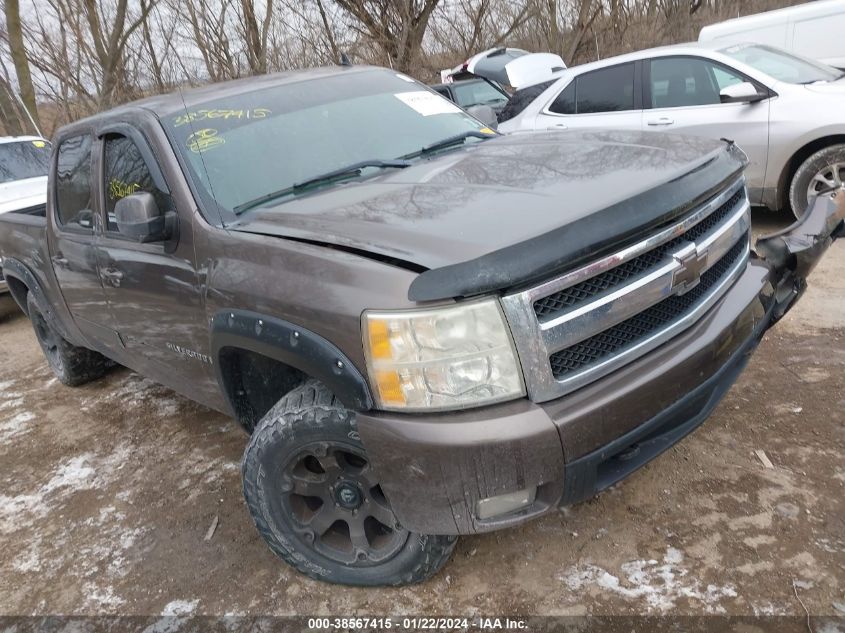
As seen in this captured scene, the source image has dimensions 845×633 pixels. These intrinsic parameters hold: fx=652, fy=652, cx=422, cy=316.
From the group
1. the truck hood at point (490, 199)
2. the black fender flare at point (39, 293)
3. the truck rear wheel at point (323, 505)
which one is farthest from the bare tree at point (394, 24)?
the truck rear wheel at point (323, 505)

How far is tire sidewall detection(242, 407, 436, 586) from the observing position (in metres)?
2.14

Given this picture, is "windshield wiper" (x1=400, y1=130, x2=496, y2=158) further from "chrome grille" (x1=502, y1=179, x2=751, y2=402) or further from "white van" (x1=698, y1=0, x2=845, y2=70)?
"white van" (x1=698, y1=0, x2=845, y2=70)

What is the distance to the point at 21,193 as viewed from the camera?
24.7ft

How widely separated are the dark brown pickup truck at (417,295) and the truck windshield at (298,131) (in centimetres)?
1

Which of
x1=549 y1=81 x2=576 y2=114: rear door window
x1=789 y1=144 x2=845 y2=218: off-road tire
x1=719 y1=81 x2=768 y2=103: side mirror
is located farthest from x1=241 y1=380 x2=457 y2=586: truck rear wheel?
x1=549 y1=81 x2=576 y2=114: rear door window

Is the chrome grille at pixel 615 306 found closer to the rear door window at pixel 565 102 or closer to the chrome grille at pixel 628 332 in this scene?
the chrome grille at pixel 628 332

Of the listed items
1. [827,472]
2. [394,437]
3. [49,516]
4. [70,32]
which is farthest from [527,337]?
[70,32]

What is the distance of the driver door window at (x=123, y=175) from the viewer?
2848 mm

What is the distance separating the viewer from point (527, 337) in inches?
72.1

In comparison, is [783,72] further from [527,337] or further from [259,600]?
[259,600]

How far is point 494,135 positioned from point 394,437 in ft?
6.88

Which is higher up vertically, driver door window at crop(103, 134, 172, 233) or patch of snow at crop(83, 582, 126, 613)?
driver door window at crop(103, 134, 172, 233)

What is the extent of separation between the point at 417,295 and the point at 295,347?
0.52 meters

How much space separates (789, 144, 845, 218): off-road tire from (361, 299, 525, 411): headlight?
14.7ft
